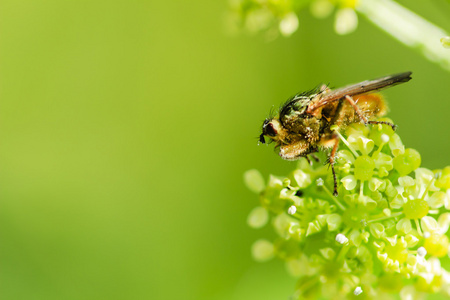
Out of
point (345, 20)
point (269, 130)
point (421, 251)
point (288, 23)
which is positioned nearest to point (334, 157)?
point (269, 130)

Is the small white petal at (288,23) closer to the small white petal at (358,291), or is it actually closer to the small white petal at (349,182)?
the small white petal at (349,182)

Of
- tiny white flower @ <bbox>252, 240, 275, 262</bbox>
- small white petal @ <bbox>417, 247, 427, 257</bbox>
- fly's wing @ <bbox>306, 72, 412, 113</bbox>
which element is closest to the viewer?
small white petal @ <bbox>417, 247, 427, 257</bbox>

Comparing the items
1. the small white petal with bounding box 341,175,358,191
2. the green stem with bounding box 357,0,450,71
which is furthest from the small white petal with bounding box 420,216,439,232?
the green stem with bounding box 357,0,450,71

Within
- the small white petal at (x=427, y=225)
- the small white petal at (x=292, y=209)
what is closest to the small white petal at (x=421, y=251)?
the small white petal at (x=427, y=225)

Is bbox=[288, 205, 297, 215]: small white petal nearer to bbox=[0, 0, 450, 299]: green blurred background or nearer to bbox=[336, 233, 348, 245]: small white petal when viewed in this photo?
bbox=[336, 233, 348, 245]: small white petal

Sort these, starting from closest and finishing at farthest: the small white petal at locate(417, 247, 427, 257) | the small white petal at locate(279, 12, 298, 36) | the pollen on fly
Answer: the small white petal at locate(417, 247, 427, 257) → the pollen on fly → the small white petal at locate(279, 12, 298, 36)

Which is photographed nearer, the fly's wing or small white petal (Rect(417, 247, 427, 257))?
small white petal (Rect(417, 247, 427, 257))

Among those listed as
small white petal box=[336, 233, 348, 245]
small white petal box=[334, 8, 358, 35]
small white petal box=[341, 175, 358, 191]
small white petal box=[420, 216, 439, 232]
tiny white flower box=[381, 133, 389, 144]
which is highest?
small white petal box=[334, 8, 358, 35]

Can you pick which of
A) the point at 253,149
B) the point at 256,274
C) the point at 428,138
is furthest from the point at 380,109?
the point at 253,149

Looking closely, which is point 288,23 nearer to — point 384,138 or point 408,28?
point 408,28
